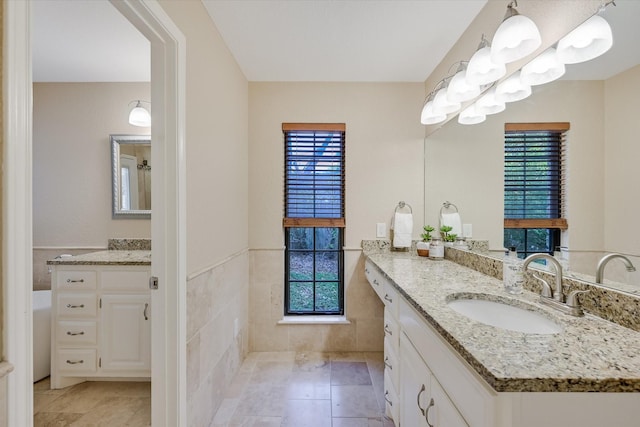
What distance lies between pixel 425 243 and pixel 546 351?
62.9 inches

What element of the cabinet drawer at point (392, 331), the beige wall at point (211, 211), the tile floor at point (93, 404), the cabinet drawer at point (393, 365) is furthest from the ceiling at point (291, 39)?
the tile floor at point (93, 404)

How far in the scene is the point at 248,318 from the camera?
250cm

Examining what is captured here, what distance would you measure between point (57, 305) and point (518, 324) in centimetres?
272

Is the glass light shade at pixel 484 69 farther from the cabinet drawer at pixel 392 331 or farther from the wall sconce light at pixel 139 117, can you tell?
the wall sconce light at pixel 139 117

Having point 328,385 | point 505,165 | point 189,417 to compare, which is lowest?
point 328,385

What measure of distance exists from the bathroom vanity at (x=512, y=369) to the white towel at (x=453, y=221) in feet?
2.61

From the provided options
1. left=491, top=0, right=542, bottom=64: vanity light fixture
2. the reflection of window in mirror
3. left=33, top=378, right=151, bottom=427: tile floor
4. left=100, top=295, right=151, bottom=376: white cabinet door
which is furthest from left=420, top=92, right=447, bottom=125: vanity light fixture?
left=33, top=378, right=151, bottom=427: tile floor

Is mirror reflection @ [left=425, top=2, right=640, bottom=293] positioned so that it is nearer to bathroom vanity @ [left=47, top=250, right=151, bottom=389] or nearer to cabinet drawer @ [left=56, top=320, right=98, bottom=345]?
bathroom vanity @ [left=47, top=250, right=151, bottom=389]

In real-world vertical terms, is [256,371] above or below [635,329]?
below

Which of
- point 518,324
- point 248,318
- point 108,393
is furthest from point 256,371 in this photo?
point 518,324

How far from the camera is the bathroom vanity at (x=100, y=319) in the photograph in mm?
1932

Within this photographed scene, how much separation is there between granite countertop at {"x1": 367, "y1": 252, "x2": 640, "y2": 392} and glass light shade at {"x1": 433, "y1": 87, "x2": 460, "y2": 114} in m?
1.28

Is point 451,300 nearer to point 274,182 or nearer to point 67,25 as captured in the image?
point 274,182

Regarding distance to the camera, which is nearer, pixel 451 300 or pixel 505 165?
pixel 451 300
